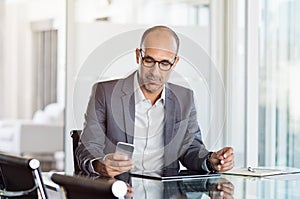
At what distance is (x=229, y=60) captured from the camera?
17.6 ft

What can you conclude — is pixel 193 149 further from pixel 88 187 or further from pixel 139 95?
pixel 88 187

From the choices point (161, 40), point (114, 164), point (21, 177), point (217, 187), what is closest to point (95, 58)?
point (161, 40)

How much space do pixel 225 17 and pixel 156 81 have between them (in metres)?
2.51

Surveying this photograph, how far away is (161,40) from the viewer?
302 centimetres

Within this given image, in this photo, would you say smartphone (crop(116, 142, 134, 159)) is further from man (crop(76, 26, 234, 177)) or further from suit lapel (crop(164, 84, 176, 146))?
suit lapel (crop(164, 84, 176, 146))

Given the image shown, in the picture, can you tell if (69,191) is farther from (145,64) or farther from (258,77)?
(258,77)

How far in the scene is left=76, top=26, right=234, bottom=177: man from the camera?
290 cm

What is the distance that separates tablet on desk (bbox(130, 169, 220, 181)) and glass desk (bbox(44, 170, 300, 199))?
35mm

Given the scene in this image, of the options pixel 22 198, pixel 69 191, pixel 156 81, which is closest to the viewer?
pixel 69 191

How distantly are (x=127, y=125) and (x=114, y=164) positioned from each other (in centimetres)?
38

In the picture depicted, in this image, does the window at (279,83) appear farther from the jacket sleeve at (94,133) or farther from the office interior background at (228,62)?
the jacket sleeve at (94,133)

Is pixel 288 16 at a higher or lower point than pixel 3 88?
higher

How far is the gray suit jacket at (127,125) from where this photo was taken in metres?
2.88

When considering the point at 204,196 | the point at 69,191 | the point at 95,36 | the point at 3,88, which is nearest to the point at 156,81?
the point at 204,196
